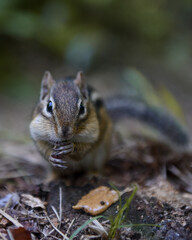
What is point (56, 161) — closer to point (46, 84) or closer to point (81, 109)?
point (81, 109)

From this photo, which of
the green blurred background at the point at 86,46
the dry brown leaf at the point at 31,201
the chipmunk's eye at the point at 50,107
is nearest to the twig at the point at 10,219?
the dry brown leaf at the point at 31,201

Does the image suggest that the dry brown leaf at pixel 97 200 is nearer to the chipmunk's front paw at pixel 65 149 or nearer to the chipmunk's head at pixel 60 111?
the chipmunk's front paw at pixel 65 149

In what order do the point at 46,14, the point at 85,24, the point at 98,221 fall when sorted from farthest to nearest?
1. the point at 85,24
2. the point at 46,14
3. the point at 98,221

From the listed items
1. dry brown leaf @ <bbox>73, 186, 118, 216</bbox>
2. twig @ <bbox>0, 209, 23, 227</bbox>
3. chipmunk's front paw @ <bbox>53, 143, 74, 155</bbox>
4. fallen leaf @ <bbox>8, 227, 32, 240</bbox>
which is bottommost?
twig @ <bbox>0, 209, 23, 227</bbox>

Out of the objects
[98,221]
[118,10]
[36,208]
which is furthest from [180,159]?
[118,10]

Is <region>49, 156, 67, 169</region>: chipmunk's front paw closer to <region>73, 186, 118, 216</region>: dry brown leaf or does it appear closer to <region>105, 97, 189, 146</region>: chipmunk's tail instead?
<region>73, 186, 118, 216</region>: dry brown leaf

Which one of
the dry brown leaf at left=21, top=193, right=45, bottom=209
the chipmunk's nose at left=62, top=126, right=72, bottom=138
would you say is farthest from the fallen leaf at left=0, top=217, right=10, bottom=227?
the chipmunk's nose at left=62, top=126, right=72, bottom=138

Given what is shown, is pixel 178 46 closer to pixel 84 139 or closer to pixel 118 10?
pixel 118 10
